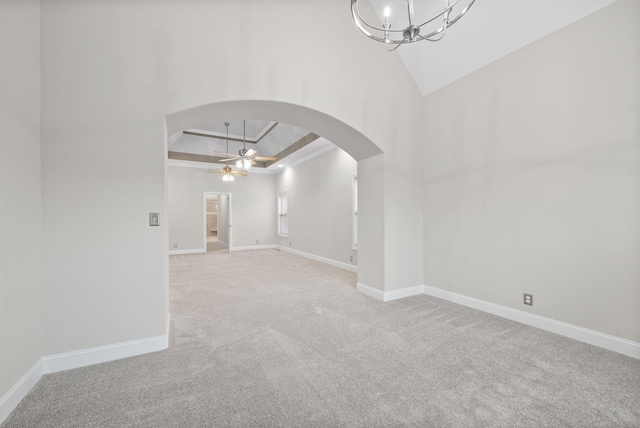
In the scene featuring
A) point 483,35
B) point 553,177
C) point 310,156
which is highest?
point 483,35

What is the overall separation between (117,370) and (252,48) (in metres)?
3.20

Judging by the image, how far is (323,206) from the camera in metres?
6.76

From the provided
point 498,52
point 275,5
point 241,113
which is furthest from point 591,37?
point 241,113

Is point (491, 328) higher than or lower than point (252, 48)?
lower

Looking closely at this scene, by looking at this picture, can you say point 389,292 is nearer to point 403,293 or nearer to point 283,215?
point 403,293

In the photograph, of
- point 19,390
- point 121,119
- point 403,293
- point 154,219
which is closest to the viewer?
point 19,390

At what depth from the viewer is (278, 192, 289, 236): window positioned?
29.8 feet

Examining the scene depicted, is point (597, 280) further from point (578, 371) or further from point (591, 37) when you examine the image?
point (591, 37)

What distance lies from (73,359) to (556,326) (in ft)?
14.6

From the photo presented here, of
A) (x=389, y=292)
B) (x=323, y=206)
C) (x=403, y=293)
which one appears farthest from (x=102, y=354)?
(x=323, y=206)

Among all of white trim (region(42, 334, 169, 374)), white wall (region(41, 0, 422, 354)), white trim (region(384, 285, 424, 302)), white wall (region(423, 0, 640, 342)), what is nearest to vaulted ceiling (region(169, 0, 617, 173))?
white wall (region(423, 0, 640, 342))

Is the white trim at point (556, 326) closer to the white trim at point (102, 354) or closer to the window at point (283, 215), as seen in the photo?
the white trim at point (102, 354)

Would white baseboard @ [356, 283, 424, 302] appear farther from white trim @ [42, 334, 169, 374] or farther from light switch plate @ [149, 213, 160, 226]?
light switch plate @ [149, 213, 160, 226]

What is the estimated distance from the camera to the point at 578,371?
1.98 metres
